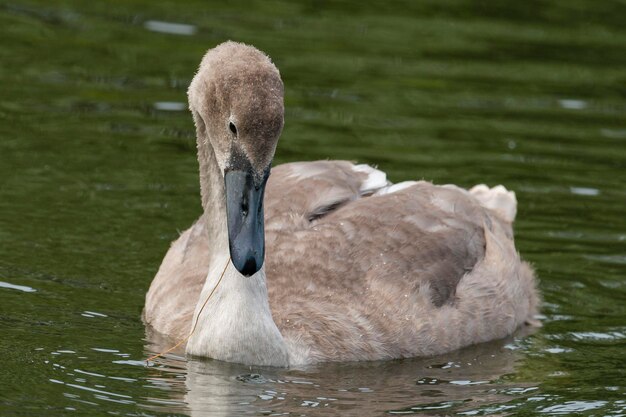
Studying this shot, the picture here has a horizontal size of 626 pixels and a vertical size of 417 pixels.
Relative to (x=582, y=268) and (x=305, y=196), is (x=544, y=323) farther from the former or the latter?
(x=305, y=196)

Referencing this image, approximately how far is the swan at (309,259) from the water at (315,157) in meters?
0.25

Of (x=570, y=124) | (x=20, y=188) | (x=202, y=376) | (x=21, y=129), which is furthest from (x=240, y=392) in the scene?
(x=570, y=124)

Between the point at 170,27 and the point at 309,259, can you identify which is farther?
the point at 170,27

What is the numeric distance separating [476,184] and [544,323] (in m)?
2.60

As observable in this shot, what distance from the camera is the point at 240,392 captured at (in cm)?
1093

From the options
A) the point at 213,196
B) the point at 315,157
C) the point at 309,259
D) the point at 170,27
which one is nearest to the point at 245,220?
the point at 213,196

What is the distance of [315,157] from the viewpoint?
1581 cm

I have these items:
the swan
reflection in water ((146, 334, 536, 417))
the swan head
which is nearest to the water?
reflection in water ((146, 334, 536, 417))

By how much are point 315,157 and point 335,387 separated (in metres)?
4.98

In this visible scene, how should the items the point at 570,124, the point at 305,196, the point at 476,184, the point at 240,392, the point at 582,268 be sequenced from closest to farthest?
the point at 240,392 < the point at 305,196 < the point at 582,268 < the point at 476,184 < the point at 570,124

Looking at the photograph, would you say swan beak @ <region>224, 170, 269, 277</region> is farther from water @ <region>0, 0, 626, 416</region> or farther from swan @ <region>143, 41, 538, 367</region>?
water @ <region>0, 0, 626, 416</region>

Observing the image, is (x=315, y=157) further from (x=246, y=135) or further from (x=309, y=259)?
(x=246, y=135)

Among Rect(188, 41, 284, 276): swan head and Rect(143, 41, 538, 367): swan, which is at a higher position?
Rect(188, 41, 284, 276): swan head

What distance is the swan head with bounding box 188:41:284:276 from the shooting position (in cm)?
1061
